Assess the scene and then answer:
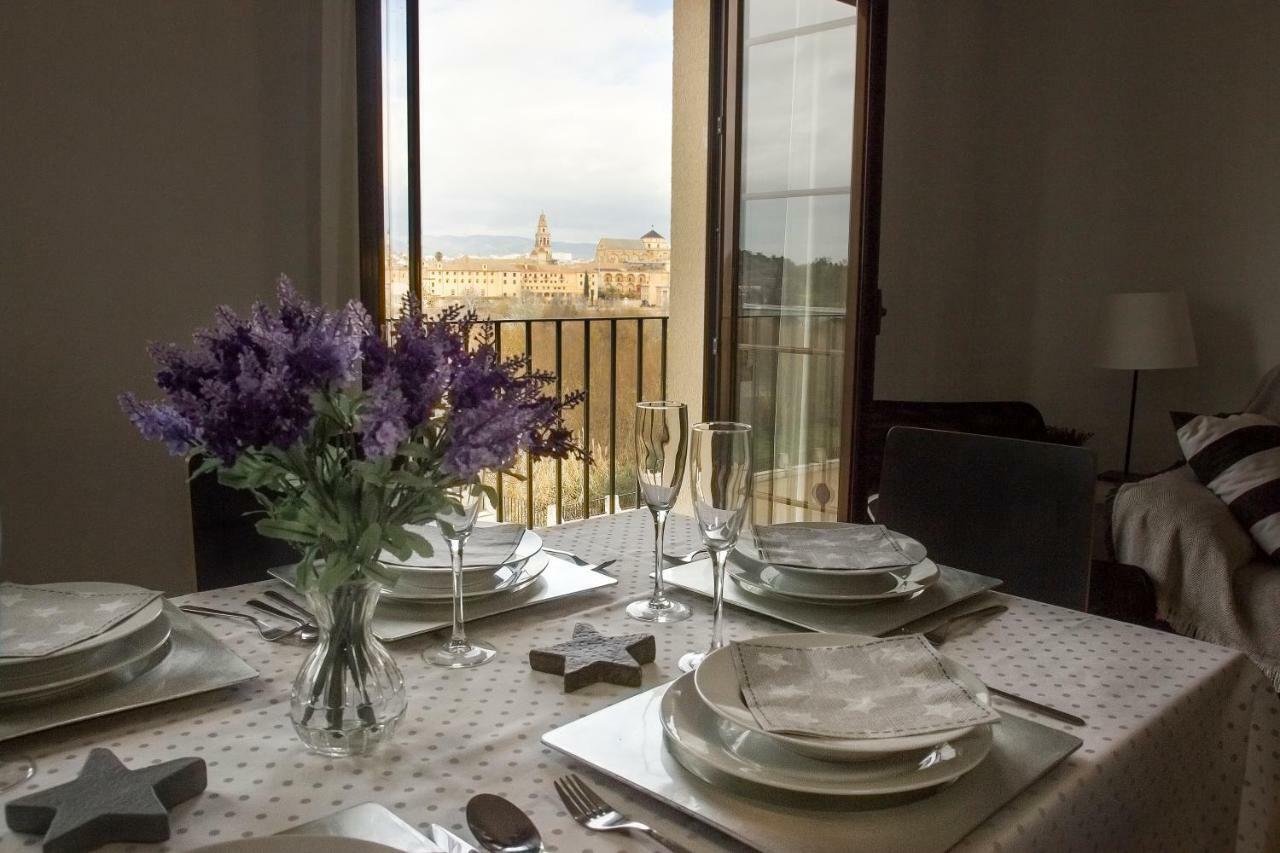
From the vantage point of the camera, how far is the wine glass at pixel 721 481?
3.07ft

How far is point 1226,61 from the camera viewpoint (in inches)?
136

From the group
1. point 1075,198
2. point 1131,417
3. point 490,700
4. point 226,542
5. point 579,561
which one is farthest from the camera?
point 1075,198

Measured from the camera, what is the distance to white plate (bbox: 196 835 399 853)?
1.93ft

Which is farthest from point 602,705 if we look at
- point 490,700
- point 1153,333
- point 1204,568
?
point 1153,333

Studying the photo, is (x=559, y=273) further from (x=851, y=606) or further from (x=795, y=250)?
(x=851, y=606)

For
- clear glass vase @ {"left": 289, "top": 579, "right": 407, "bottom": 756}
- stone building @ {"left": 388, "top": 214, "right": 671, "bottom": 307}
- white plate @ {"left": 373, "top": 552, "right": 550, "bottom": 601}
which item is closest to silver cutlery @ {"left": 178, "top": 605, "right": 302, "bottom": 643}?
white plate @ {"left": 373, "top": 552, "right": 550, "bottom": 601}

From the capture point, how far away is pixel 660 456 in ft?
3.40

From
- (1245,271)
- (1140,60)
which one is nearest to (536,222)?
(1140,60)

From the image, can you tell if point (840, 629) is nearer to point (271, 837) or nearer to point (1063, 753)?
point (1063, 753)

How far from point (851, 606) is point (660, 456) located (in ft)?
→ 0.93

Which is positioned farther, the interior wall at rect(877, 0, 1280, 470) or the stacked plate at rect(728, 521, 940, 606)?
the interior wall at rect(877, 0, 1280, 470)

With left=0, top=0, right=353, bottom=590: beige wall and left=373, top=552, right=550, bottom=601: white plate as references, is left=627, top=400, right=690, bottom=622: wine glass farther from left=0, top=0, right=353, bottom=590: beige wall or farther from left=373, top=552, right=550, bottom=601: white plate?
left=0, top=0, right=353, bottom=590: beige wall

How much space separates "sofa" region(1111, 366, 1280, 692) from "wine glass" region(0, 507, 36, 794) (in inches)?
87.2

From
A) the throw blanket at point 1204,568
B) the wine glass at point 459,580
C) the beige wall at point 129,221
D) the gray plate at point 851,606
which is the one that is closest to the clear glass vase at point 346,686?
the wine glass at point 459,580
